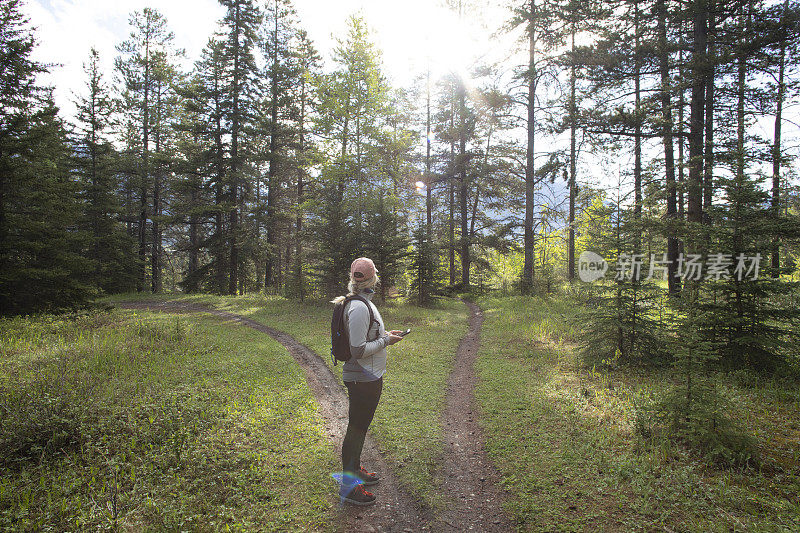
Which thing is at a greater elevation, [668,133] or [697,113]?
[697,113]

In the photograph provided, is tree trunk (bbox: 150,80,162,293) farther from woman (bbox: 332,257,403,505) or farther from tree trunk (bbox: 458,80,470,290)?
woman (bbox: 332,257,403,505)

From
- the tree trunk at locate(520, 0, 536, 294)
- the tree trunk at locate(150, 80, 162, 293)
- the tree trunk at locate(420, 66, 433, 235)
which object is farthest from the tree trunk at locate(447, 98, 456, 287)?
the tree trunk at locate(150, 80, 162, 293)

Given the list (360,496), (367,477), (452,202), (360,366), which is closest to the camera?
(360,366)

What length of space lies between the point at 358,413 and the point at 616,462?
348 centimetres

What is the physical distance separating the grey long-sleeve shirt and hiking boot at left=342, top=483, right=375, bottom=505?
1266 mm

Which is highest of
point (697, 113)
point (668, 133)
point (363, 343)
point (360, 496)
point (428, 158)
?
point (428, 158)

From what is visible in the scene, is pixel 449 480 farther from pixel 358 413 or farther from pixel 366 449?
pixel 358 413

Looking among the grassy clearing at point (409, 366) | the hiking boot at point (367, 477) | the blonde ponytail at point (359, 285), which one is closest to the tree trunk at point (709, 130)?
the grassy clearing at point (409, 366)

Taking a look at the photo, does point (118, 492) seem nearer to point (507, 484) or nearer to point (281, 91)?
point (507, 484)

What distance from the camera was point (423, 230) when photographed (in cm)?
1773

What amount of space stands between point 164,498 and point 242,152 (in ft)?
75.2

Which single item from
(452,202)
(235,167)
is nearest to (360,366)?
(235,167)

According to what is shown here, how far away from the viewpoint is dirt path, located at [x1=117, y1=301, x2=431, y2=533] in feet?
11.7

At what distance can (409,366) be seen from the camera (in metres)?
8.42
